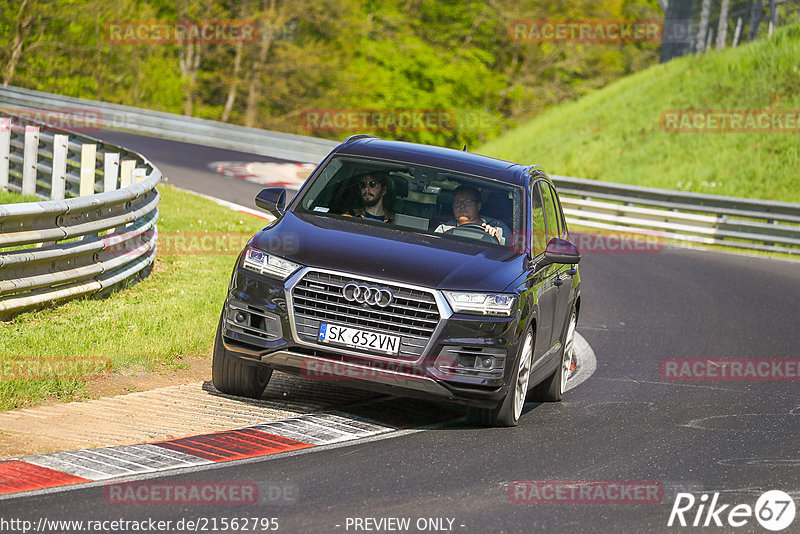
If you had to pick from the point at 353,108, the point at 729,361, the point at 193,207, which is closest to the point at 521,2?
the point at 353,108

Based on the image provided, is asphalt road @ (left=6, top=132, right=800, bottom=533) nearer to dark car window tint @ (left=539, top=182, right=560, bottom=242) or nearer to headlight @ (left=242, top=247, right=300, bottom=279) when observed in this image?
headlight @ (left=242, top=247, right=300, bottom=279)

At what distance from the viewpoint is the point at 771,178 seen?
29547 millimetres

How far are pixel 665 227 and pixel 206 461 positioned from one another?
773 inches

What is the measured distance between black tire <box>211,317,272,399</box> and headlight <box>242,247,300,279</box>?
0.50 meters

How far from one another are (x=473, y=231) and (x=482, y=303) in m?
1.03

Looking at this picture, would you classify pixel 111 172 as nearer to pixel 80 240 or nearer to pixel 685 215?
pixel 80 240

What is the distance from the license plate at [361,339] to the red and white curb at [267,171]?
1801 cm

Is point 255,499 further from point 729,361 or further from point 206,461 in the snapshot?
point 729,361

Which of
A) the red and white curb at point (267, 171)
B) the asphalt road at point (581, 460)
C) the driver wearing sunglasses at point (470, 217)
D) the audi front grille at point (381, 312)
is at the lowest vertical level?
the red and white curb at point (267, 171)

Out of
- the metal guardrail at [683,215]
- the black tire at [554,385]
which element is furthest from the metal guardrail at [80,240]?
the metal guardrail at [683,215]

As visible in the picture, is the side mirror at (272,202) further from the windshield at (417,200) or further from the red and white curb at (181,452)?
the red and white curb at (181,452)

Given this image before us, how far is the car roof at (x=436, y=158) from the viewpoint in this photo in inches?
339

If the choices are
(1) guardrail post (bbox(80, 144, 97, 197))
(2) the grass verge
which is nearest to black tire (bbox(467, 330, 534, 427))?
(2) the grass verge

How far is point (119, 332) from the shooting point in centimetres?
930
